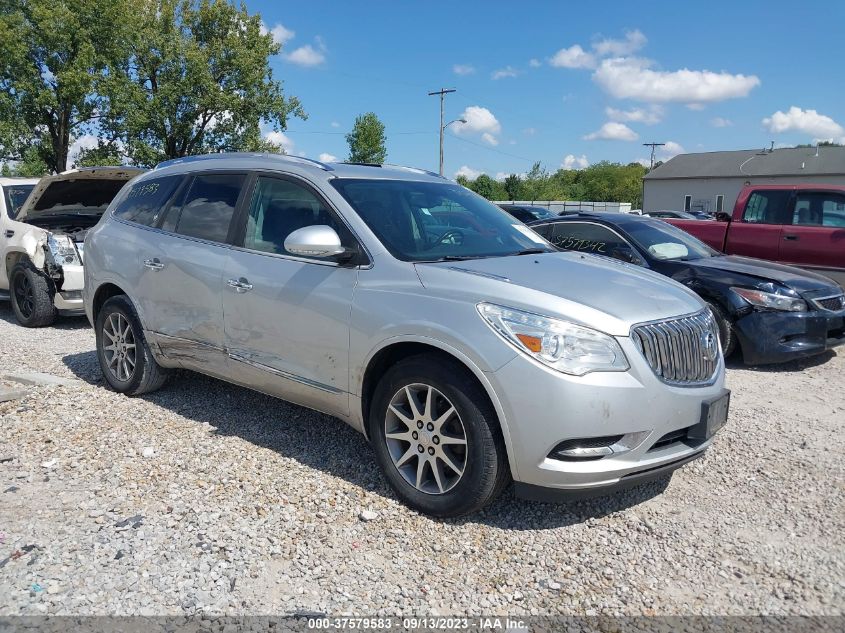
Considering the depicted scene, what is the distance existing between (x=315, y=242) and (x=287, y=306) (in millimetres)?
521

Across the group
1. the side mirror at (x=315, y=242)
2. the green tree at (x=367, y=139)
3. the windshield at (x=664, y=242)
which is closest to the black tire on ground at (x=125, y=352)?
the side mirror at (x=315, y=242)

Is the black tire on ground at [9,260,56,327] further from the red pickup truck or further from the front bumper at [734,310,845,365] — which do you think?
the red pickup truck

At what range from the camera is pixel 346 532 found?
131 inches

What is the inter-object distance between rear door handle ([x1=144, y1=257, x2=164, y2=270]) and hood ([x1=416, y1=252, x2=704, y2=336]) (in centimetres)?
225

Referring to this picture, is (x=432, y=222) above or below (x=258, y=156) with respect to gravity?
below

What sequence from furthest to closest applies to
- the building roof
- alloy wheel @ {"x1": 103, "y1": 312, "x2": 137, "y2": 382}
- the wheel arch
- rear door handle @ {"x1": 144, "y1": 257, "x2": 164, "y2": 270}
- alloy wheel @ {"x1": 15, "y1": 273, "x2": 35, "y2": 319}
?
the building roof
alloy wheel @ {"x1": 15, "y1": 273, "x2": 35, "y2": 319}
alloy wheel @ {"x1": 103, "y1": 312, "x2": 137, "y2": 382}
rear door handle @ {"x1": 144, "y1": 257, "x2": 164, "y2": 270}
the wheel arch

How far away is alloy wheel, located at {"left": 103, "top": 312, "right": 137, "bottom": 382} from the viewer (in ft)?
17.3

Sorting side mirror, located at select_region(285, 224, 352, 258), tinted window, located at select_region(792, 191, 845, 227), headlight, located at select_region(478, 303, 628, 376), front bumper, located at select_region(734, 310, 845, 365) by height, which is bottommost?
front bumper, located at select_region(734, 310, 845, 365)

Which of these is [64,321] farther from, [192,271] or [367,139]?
[367,139]

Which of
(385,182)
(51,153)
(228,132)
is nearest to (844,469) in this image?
(385,182)

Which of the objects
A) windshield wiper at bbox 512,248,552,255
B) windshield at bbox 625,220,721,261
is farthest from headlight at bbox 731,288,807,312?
windshield wiper at bbox 512,248,552,255

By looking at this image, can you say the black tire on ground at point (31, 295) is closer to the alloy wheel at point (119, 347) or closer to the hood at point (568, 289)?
the alloy wheel at point (119, 347)

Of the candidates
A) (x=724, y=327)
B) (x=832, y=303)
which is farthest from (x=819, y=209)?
(x=724, y=327)

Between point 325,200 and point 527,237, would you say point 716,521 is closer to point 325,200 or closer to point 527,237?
point 527,237
